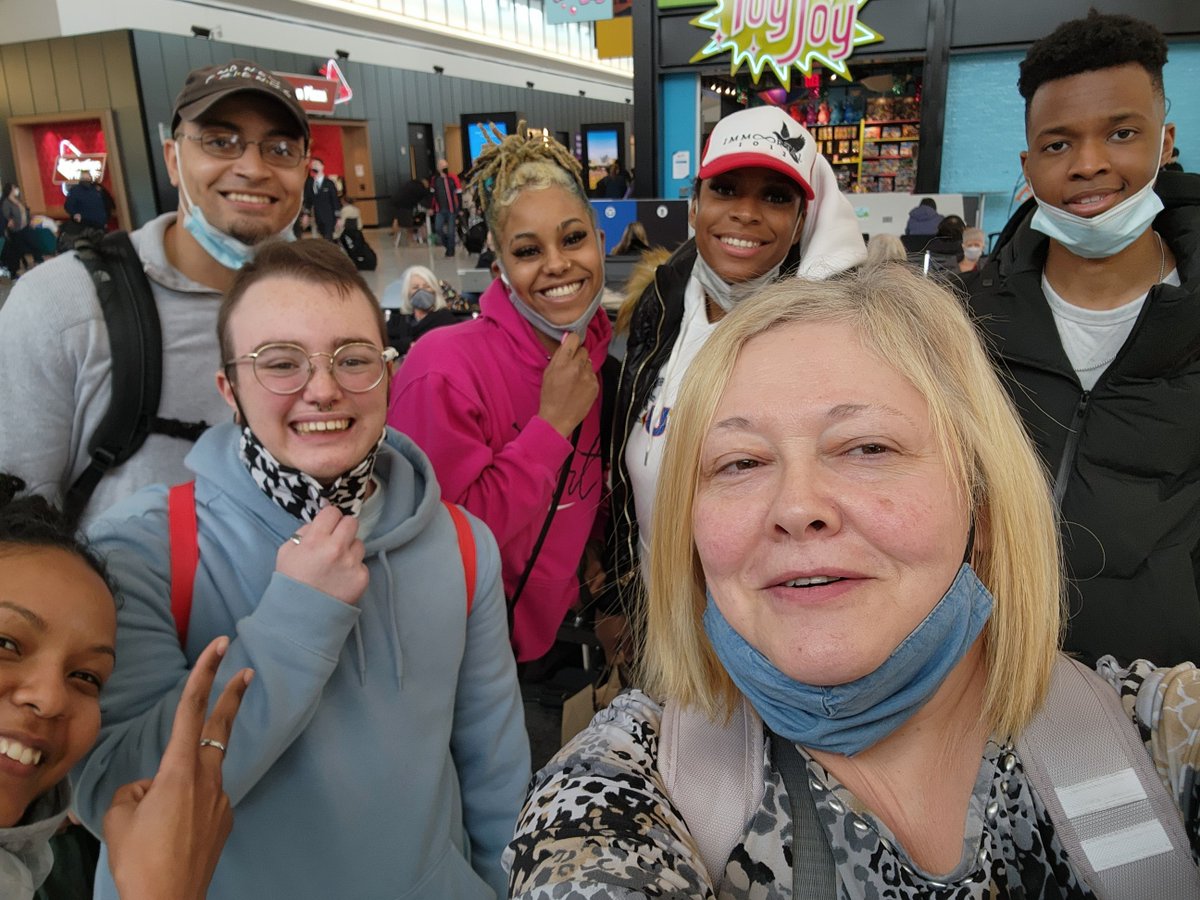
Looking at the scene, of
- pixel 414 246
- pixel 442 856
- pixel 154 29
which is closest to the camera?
pixel 442 856

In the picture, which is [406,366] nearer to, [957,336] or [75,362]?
[75,362]

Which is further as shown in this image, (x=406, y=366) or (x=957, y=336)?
(x=406, y=366)

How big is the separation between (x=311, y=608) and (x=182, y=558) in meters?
0.29

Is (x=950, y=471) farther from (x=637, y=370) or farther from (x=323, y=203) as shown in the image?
(x=323, y=203)

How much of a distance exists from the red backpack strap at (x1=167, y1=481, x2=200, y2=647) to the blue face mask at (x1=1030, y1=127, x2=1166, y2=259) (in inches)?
85.8

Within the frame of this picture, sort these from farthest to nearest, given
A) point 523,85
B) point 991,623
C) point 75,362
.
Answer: point 523,85
point 75,362
point 991,623

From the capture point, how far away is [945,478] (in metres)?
1.11

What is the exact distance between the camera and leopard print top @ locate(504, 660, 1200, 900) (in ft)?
3.22

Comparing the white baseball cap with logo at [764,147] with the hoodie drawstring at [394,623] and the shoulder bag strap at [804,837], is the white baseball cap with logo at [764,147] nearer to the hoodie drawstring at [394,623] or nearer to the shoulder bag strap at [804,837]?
the hoodie drawstring at [394,623]

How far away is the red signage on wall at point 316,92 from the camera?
19.6 metres

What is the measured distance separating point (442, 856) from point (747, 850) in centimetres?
83

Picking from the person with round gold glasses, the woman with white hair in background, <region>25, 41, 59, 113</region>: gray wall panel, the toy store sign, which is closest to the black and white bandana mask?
the person with round gold glasses

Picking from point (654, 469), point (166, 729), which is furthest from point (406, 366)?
point (166, 729)

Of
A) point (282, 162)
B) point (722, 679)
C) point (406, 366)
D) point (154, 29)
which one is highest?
point (154, 29)
